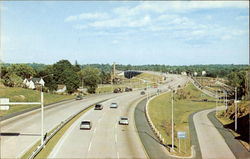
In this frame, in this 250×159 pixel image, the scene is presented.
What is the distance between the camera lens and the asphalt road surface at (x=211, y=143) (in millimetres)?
41438

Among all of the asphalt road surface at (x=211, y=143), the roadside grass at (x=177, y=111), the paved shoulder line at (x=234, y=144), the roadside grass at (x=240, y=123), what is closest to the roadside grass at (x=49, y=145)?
the roadside grass at (x=177, y=111)

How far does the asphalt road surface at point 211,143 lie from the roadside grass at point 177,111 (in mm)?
1992

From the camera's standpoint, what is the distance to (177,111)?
100312 mm

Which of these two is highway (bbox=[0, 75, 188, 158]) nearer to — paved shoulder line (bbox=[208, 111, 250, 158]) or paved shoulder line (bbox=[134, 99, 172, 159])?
paved shoulder line (bbox=[134, 99, 172, 159])

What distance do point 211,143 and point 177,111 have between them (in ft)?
166

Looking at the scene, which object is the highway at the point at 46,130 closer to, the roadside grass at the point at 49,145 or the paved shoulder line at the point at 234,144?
the roadside grass at the point at 49,145

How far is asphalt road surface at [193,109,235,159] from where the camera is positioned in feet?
136

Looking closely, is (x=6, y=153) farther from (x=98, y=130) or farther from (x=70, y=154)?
(x=98, y=130)

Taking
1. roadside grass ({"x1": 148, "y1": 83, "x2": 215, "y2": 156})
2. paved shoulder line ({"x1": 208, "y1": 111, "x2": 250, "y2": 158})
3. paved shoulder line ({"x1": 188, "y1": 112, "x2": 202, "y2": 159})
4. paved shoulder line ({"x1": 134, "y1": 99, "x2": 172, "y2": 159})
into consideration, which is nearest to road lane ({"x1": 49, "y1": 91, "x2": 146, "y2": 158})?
paved shoulder line ({"x1": 134, "y1": 99, "x2": 172, "y2": 159})

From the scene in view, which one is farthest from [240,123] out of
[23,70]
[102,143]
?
[23,70]

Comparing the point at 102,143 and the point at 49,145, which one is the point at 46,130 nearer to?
the point at 49,145

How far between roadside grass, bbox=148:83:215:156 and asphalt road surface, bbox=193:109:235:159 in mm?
1992

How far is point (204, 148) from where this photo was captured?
1795 inches

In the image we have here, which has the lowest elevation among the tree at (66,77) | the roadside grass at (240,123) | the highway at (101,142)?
the roadside grass at (240,123)
